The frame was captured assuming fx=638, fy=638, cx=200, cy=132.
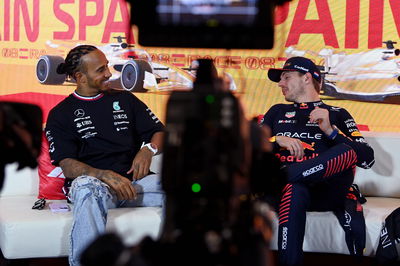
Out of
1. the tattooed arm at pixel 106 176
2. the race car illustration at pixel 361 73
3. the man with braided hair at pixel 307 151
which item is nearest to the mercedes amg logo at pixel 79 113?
the tattooed arm at pixel 106 176

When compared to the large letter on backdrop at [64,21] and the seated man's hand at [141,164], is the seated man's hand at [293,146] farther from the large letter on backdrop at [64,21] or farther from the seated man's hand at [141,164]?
the large letter on backdrop at [64,21]

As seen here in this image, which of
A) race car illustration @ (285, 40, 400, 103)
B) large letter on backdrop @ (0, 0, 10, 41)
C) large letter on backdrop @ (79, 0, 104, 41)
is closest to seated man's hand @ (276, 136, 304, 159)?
race car illustration @ (285, 40, 400, 103)

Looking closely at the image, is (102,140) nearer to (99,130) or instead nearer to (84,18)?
(99,130)

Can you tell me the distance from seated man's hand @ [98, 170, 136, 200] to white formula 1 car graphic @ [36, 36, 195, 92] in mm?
1291

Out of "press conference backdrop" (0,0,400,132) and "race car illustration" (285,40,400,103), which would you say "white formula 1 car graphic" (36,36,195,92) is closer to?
"press conference backdrop" (0,0,400,132)

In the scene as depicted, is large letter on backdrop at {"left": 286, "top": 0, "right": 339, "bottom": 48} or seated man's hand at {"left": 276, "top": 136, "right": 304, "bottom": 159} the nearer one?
seated man's hand at {"left": 276, "top": 136, "right": 304, "bottom": 159}

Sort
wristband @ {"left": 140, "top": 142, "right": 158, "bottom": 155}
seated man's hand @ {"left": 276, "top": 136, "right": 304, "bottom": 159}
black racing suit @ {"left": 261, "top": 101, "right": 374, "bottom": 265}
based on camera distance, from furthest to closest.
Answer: wristband @ {"left": 140, "top": 142, "right": 158, "bottom": 155} → seated man's hand @ {"left": 276, "top": 136, "right": 304, "bottom": 159} → black racing suit @ {"left": 261, "top": 101, "right": 374, "bottom": 265}

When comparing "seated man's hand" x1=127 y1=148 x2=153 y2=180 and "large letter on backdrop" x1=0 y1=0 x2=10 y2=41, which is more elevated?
"large letter on backdrop" x1=0 y1=0 x2=10 y2=41

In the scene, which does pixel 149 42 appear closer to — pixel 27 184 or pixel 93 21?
pixel 27 184

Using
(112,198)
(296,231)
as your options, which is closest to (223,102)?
(296,231)

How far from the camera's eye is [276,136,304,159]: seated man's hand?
349cm

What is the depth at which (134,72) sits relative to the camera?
459 centimetres

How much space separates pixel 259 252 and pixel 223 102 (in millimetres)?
341

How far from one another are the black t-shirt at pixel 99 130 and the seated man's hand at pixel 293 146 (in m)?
0.74
